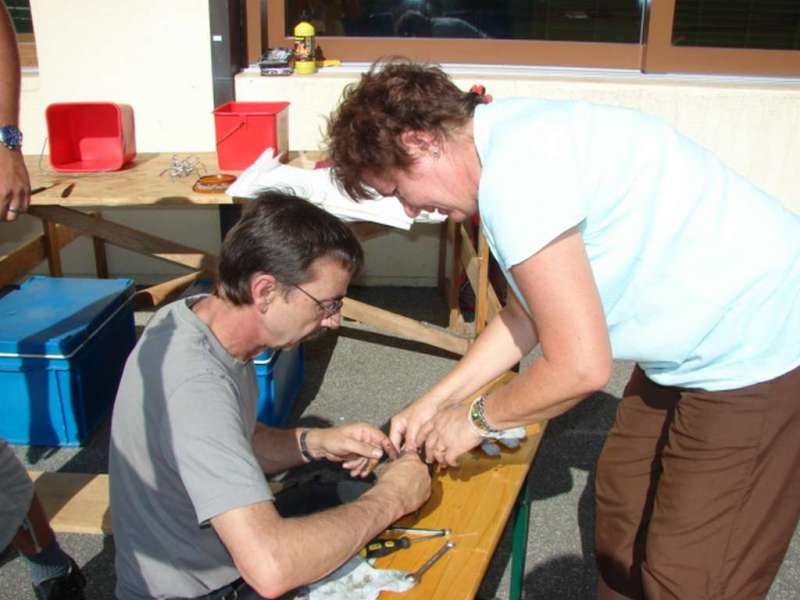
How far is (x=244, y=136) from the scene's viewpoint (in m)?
3.85

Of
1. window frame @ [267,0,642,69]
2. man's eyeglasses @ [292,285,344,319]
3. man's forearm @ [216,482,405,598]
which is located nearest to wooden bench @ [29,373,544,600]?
man's forearm @ [216,482,405,598]

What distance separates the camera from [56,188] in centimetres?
360

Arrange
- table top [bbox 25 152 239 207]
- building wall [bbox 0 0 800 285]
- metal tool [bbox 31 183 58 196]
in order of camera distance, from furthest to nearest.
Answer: building wall [bbox 0 0 800 285] → metal tool [bbox 31 183 58 196] → table top [bbox 25 152 239 207]

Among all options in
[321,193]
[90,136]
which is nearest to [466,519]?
[321,193]

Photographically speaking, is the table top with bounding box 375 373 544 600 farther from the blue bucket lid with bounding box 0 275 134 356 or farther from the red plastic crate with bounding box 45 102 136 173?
the red plastic crate with bounding box 45 102 136 173

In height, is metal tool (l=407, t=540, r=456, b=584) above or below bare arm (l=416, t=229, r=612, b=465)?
below

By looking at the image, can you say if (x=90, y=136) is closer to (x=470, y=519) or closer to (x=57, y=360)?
(x=57, y=360)

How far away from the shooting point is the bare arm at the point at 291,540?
4.63ft

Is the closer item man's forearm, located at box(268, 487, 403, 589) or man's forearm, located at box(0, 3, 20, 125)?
man's forearm, located at box(268, 487, 403, 589)

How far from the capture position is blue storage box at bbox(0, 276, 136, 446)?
10.8 ft

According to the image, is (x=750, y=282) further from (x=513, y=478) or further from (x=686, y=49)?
(x=686, y=49)

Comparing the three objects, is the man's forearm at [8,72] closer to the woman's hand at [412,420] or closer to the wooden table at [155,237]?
the wooden table at [155,237]

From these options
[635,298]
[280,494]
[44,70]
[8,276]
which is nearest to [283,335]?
[280,494]

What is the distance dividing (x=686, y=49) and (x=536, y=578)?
11.9 feet
